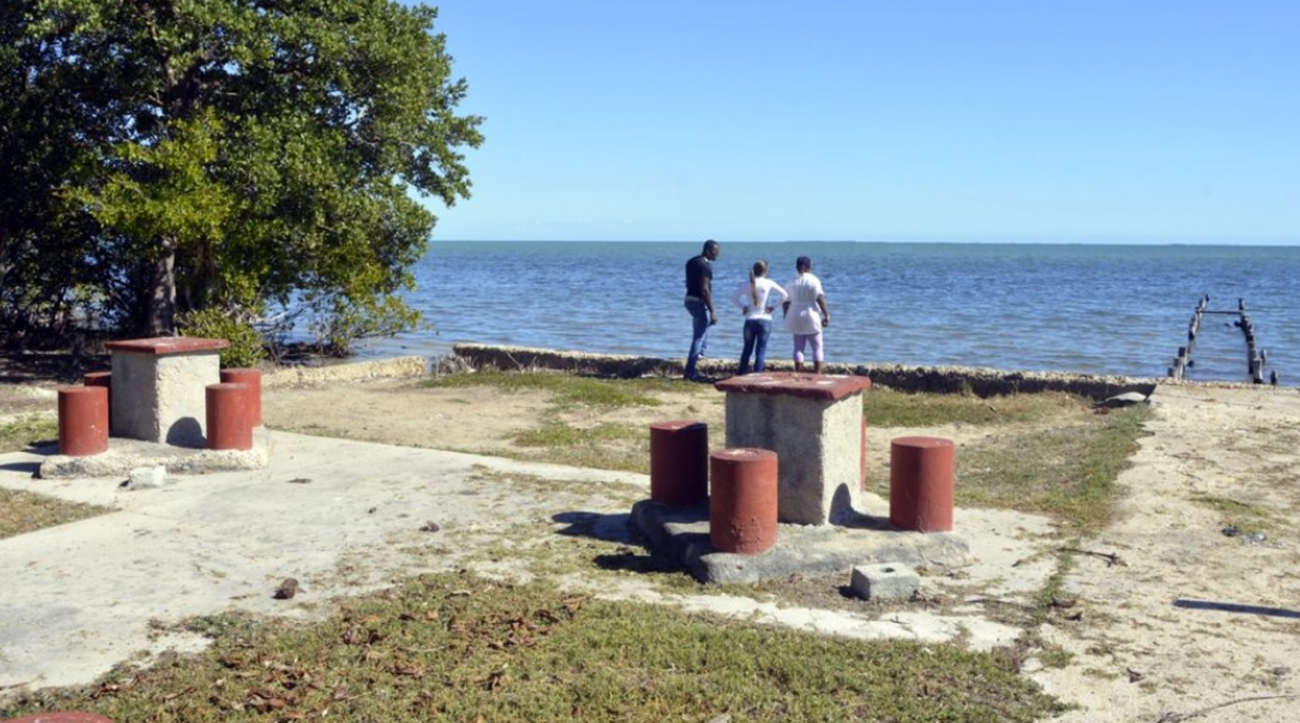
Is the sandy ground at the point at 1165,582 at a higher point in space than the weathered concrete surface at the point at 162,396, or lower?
lower

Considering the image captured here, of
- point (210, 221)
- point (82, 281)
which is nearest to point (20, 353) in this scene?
point (82, 281)

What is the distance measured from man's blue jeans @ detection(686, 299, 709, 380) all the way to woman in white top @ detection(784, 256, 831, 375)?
1.42 meters

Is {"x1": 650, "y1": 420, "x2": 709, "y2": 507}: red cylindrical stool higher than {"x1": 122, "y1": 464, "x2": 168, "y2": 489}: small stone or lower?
higher

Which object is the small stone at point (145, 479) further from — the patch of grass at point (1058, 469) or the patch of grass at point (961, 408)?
the patch of grass at point (961, 408)

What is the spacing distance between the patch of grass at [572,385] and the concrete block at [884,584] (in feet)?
27.0

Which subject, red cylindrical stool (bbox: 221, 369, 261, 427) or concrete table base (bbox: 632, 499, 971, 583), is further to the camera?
red cylindrical stool (bbox: 221, 369, 261, 427)

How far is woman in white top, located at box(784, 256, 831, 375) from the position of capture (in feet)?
50.0

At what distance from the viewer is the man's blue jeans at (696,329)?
1645cm

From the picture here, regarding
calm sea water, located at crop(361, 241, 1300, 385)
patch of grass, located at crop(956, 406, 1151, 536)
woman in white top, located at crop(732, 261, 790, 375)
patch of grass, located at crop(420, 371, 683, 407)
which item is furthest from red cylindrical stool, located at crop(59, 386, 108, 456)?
calm sea water, located at crop(361, 241, 1300, 385)

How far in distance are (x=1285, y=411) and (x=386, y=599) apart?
36.7 feet

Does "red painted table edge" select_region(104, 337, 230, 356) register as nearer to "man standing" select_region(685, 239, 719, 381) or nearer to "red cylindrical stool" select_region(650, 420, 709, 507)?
"red cylindrical stool" select_region(650, 420, 709, 507)

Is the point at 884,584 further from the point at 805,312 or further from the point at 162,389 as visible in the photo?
the point at 805,312

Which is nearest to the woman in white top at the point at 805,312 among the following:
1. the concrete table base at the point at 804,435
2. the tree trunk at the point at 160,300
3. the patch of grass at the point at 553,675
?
the concrete table base at the point at 804,435

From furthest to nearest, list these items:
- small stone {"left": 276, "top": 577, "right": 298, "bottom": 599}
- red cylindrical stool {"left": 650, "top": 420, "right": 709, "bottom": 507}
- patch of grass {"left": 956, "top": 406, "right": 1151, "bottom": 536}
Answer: patch of grass {"left": 956, "top": 406, "right": 1151, "bottom": 536} < red cylindrical stool {"left": 650, "top": 420, "right": 709, "bottom": 507} < small stone {"left": 276, "top": 577, "right": 298, "bottom": 599}
